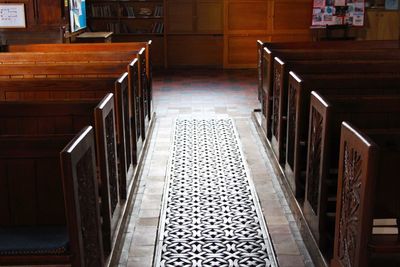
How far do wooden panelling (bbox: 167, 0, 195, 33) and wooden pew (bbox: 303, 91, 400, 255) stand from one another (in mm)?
7803

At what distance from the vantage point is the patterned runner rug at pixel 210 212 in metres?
3.14

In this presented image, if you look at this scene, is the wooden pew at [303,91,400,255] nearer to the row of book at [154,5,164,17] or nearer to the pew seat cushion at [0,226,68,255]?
the pew seat cushion at [0,226,68,255]

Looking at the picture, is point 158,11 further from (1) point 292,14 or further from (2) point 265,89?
(2) point 265,89

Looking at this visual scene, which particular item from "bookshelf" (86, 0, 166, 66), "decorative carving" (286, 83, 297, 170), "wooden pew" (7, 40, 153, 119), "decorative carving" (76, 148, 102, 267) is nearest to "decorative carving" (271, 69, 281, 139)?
"decorative carving" (286, 83, 297, 170)

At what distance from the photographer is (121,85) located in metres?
3.71

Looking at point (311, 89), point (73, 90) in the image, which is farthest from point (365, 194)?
point (73, 90)

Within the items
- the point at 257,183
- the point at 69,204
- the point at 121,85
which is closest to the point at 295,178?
the point at 257,183

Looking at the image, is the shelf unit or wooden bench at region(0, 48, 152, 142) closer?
wooden bench at region(0, 48, 152, 142)

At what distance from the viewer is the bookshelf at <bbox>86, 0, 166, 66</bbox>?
10.6 meters

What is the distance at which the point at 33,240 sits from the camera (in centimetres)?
236

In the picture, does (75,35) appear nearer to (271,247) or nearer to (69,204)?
(271,247)

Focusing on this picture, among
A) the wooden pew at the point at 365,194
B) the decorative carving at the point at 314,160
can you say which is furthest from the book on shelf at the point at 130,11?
the wooden pew at the point at 365,194

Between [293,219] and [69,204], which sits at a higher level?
[69,204]

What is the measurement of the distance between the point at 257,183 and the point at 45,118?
194 centimetres
